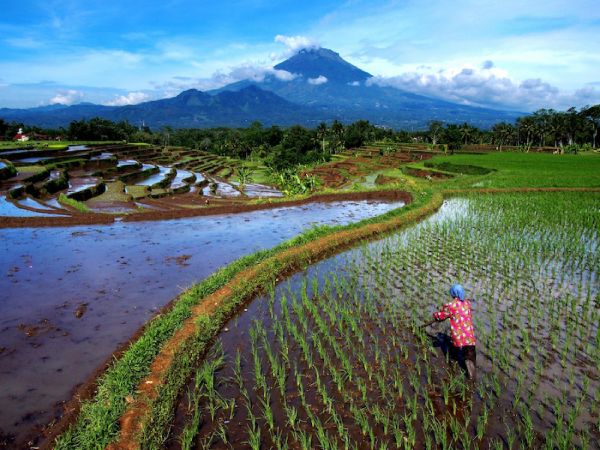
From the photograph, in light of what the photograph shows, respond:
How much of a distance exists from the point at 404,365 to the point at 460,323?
0.97 metres

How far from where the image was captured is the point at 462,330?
497 centimetres

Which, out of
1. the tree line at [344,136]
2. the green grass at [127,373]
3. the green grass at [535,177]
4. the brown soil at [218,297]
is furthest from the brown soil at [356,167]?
the green grass at [127,373]

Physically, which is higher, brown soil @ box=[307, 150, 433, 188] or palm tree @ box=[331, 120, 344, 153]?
palm tree @ box=[331, 120, 344, 153]

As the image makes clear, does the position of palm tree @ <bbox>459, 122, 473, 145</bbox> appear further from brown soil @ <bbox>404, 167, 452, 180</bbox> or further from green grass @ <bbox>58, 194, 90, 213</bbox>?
green grass @ <bbox>58, 194, 90, 213</bbox>

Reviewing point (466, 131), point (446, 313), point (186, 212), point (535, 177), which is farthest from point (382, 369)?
point (466, 131)

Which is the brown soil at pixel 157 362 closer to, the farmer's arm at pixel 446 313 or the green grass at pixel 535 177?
the farmer's arm at pixel 446 313

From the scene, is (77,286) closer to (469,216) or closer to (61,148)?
(469,216)

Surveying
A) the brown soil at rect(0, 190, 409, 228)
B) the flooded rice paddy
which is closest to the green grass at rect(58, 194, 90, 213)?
the brown soil at rect(0, 190, 409, 228)

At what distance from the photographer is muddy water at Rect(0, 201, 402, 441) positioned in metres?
5.13

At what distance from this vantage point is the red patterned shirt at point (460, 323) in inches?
195

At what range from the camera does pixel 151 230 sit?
518 inches

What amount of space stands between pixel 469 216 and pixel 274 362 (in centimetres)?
1182

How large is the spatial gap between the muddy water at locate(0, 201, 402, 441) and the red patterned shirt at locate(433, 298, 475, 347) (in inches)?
189

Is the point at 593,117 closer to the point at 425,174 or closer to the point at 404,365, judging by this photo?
the point at 425,174
